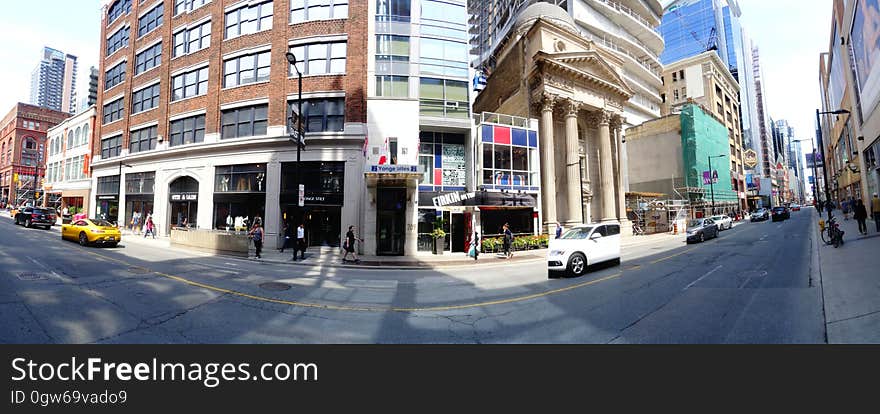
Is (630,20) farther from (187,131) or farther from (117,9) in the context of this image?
(117,9)

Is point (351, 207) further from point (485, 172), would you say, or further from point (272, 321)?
point (272, 321)

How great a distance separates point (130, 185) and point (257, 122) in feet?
54.8

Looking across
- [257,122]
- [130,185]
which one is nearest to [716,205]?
[257,122]

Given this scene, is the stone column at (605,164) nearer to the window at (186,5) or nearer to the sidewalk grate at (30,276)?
the sidewalk grate at (30,276)

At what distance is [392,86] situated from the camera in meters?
20.1

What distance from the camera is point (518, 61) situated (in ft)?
97.9

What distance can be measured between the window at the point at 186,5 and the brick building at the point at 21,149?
61.1 meters

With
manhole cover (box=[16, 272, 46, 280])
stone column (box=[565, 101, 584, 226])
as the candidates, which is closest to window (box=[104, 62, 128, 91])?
manhole cover (box=[16, 272, 46, 280])

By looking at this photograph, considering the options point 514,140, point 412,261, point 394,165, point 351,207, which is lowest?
point 412,261

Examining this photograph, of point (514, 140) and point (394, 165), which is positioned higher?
point (514, 140)

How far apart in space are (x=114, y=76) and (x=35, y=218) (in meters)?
15.3

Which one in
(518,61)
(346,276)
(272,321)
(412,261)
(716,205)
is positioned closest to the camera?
(272,321)

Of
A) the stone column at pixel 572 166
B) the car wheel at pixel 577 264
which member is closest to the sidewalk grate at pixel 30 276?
the car wheel at pixel 577 264

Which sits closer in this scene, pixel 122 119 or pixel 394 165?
pixel 394 165
